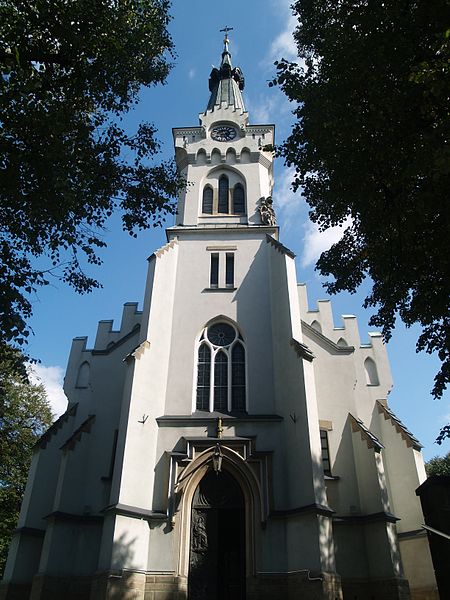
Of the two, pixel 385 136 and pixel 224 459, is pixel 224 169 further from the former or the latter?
pixel 385 136

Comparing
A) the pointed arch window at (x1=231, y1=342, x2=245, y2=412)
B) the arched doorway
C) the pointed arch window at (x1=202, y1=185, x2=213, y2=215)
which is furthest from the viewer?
the pointed arch window at (x1=202, y1=185, x2=213, y2=215)

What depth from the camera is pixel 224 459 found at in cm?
1559

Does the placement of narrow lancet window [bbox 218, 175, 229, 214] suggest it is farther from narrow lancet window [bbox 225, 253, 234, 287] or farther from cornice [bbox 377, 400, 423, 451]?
cornice [bbox 377, 400, 423, 451]

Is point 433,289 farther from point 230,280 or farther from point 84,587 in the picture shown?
point 84,587

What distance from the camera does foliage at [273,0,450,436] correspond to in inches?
343

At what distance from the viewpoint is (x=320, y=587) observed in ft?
40.8

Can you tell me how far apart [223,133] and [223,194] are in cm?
435

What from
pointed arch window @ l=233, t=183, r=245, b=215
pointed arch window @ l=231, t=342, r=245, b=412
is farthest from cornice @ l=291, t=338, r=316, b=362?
pointed arch window @ l=233, t=183, r=245, b=215

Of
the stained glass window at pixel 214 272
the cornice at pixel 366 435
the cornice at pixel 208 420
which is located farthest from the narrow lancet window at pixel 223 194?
the cornice at pixel 366 435

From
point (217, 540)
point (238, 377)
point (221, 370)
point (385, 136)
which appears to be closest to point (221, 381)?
point (221, 370)

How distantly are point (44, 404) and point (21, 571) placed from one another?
1217 centimetres

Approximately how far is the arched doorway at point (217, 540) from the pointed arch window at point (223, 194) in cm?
1238

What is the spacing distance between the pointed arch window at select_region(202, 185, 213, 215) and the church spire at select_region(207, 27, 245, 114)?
5987 millimetres

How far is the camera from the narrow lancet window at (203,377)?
17392 millimetres
